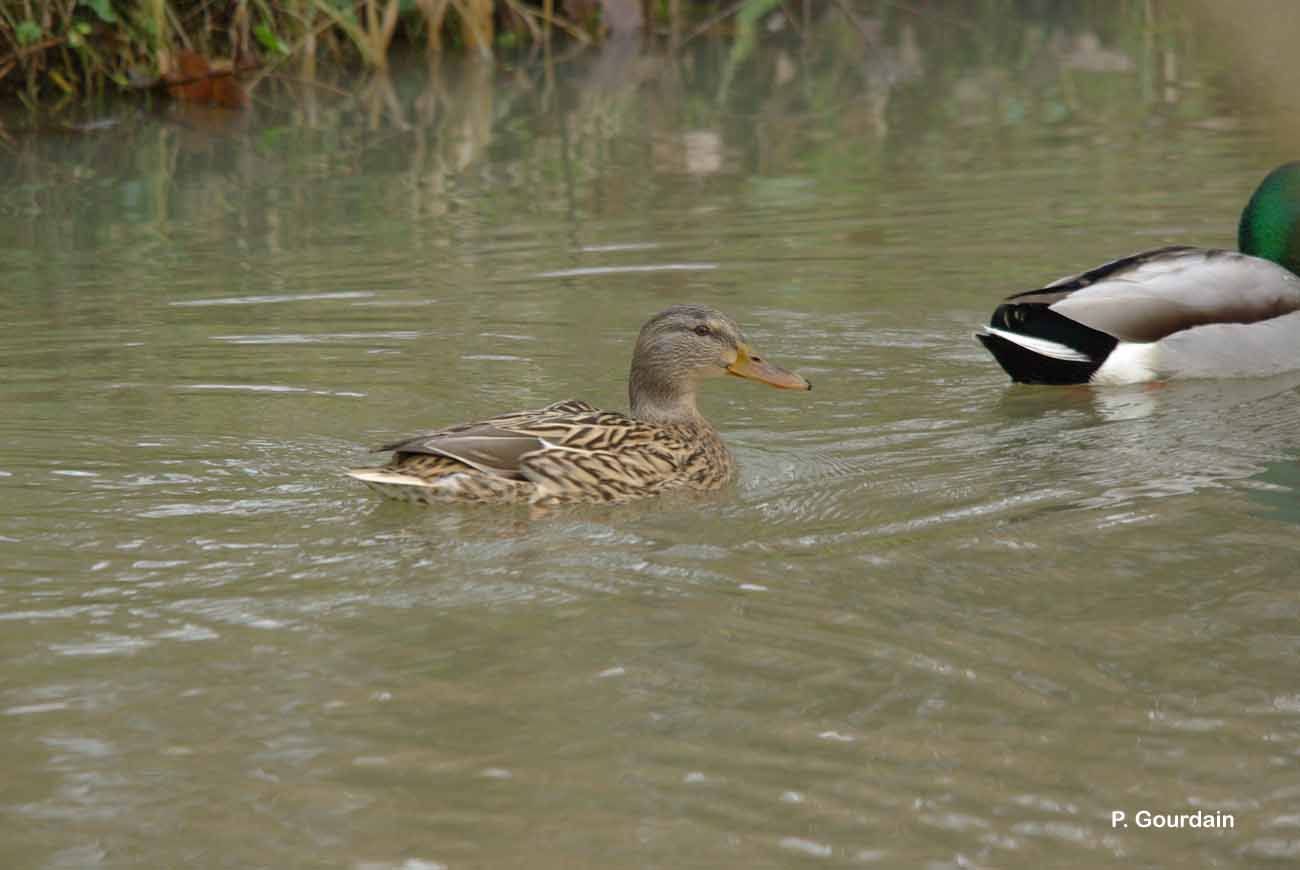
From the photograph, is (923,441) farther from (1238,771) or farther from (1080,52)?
(1080,52)

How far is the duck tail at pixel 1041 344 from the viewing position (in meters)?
7.84

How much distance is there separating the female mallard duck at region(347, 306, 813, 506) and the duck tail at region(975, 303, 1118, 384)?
1.28 metres

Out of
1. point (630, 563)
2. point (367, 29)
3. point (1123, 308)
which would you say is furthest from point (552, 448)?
point (367, 29)

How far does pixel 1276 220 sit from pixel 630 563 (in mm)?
4319

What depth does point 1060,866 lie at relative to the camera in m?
3.77

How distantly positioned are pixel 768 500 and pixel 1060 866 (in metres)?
2.68

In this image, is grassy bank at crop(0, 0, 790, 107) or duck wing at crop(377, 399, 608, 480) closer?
duck wing at crop(377, 399, 608, 480)

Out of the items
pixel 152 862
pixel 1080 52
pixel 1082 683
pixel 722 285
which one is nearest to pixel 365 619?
pixel 152 862

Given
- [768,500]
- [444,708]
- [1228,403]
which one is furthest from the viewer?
[1228,403]

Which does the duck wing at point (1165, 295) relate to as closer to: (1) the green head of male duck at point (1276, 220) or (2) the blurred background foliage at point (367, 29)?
(1) the green head of male duck at point (1276, 220)

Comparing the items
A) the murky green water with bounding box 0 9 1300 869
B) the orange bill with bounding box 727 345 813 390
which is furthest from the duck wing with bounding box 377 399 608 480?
the orange bill with bounding box 727 345 813 390

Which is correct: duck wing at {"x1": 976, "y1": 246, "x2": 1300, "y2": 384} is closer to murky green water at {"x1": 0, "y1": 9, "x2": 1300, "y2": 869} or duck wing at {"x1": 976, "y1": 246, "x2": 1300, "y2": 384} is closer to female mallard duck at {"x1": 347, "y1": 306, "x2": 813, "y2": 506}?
murky green water at {"x1": 0, "y1": 9, "x2": 1300, "y2": 869}

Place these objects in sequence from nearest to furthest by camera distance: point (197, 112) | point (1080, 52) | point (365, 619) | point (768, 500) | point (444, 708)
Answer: point (444, 708) < point (365, 619) < point (768, 500) < point (197, 112) < point (1080, 52)

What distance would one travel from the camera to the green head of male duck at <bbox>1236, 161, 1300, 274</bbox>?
8578 millimetres
